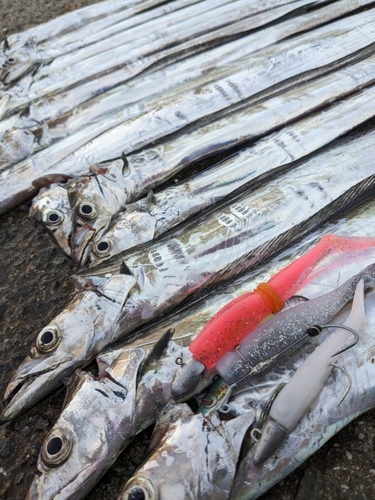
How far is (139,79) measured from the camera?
185 inches

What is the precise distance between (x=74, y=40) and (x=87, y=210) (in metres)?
3.26

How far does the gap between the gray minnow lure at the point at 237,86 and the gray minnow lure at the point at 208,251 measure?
1.25 m

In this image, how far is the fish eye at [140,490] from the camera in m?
2.01

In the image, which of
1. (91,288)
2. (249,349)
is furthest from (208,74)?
(249,349)

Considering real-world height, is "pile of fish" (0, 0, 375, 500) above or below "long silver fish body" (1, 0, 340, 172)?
below

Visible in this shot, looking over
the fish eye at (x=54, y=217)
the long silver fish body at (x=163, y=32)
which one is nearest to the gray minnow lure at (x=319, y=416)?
the fish eye at (x=54, y=217)

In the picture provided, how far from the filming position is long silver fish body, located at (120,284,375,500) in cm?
204

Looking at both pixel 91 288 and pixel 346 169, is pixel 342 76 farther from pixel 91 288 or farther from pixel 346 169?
pixel 91 288

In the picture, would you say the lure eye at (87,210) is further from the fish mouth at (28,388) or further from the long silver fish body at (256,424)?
the long silver fish body at (256,424)

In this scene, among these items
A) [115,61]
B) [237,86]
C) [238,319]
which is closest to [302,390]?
[238,319]

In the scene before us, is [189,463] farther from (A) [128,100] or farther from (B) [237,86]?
(A) [128,100]

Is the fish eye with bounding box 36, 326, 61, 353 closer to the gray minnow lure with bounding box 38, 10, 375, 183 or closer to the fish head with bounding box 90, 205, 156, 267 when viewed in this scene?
the fish head with bounding box 90, 205, 156, 267

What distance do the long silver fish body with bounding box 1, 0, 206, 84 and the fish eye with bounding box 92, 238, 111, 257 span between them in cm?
304

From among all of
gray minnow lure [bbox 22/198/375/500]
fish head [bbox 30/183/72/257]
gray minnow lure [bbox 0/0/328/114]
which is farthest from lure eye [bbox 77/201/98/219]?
gray minnow lure [bbox 0/0/328/114]
